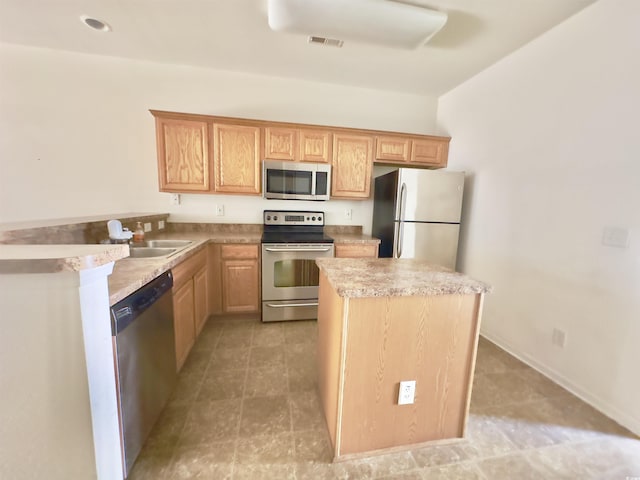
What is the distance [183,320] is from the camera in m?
1.90

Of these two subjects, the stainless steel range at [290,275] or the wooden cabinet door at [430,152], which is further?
the wooden cabinet door at [430,152]

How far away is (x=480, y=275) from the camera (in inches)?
106

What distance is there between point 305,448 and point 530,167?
2.63 metres

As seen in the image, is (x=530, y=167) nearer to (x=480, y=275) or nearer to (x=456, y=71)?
(x=480, y=275)

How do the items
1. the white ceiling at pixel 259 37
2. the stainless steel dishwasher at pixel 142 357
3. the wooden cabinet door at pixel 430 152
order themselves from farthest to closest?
the wooden cabinet door at pixel 430 152, the white ceiling at pixel 259 37, the stainless steel dishwasher at pixel 142 357

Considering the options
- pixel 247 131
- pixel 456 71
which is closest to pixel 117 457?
pixel 247 131

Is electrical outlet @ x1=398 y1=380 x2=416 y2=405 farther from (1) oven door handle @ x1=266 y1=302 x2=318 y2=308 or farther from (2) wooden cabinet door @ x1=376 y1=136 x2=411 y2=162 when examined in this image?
(2) wooden cabinet door @ x1=376 y1=136 x2=411 y2=162

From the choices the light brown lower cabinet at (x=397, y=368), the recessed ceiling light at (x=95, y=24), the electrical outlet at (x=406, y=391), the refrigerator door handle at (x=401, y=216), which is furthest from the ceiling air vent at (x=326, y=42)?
the electrical outlet at (x=406, y=391)

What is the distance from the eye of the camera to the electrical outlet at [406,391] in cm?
129

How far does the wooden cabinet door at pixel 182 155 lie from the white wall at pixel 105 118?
332mm

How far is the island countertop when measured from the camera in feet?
3.77

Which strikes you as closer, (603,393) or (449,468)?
(449,468)

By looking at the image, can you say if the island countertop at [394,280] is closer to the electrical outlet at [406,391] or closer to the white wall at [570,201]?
the electrical outlet at [406,391]

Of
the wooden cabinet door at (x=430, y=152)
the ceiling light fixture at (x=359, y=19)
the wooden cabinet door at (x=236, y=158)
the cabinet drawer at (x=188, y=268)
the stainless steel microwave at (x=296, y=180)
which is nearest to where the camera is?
the ceiling light fixture at (x=359, y=19)
